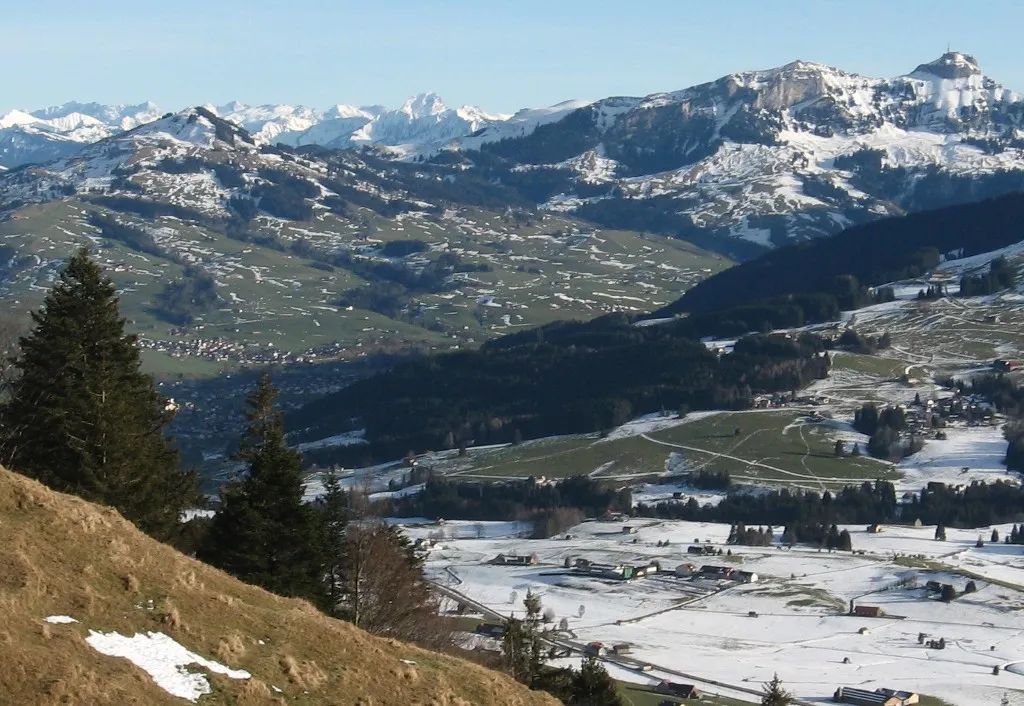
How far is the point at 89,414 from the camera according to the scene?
152 ft

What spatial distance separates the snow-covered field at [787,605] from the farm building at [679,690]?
2.85 metres

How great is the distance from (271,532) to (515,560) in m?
106

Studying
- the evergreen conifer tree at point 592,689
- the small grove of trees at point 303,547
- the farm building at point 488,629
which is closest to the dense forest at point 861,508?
the farm building at point 488,629

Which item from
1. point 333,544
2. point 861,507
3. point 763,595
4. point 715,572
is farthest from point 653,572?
point 333,544

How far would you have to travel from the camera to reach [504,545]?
541 feet

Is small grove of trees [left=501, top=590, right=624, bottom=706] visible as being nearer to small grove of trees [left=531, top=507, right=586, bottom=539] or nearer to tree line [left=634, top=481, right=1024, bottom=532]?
small grove of trees [left=531, top=507, right=586, bottom=539]

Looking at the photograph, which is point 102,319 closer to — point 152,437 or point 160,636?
point 152,437

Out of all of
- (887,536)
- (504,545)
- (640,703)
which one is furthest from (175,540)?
(887,536)

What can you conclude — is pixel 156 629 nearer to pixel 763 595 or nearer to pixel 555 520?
pixel 763 595

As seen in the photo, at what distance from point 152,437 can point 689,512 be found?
436ft

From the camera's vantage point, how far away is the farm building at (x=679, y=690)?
314 ft

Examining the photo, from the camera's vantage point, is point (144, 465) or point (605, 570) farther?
point (605, 570)

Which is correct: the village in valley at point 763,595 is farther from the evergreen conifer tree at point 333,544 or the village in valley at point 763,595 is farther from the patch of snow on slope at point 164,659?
the patch of snow on slope at point 164,659

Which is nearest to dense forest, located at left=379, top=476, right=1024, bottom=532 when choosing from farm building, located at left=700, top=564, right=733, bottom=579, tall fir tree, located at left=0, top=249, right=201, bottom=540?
farm building, located at left=700, top=564, right=733, bottom=579
